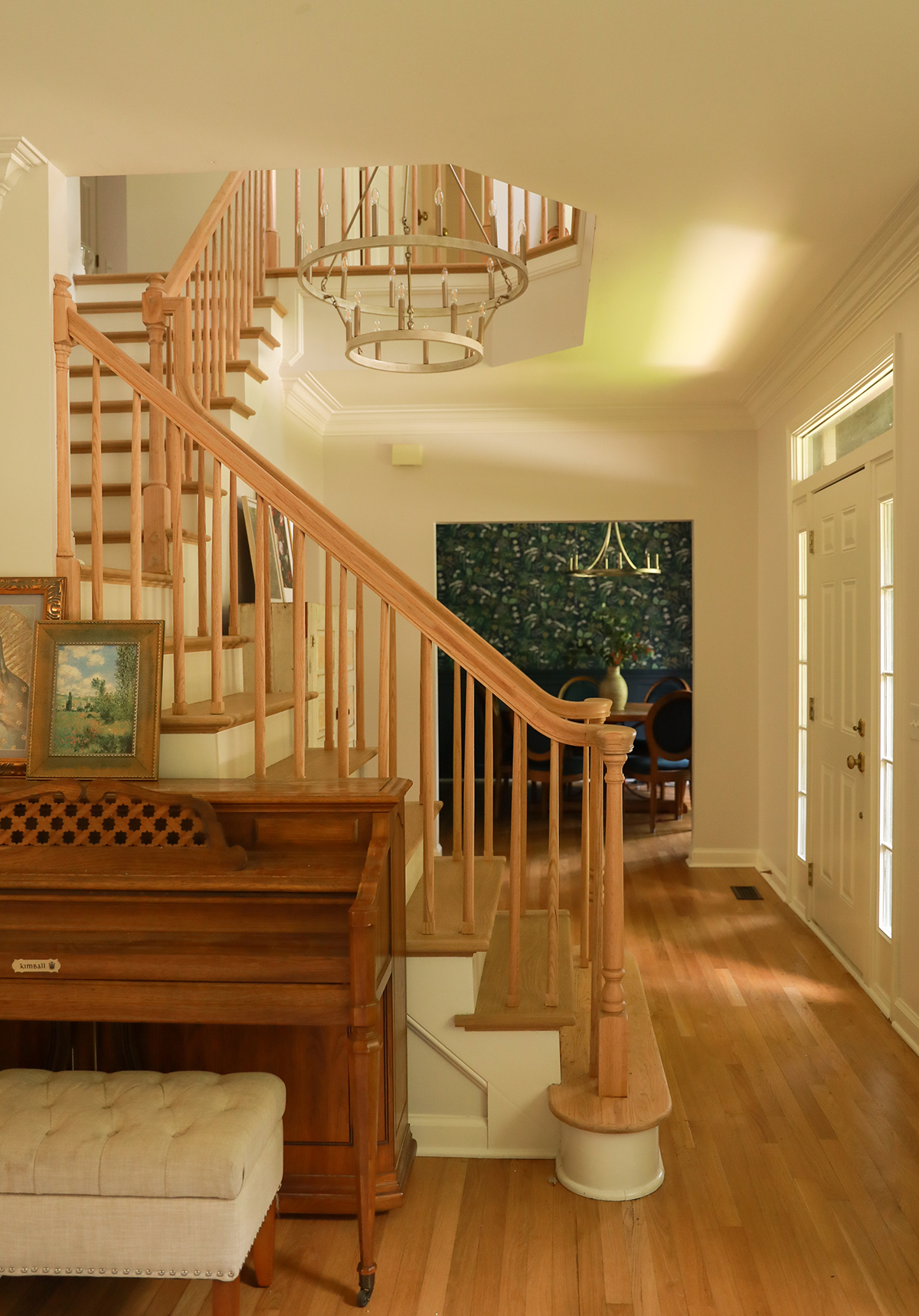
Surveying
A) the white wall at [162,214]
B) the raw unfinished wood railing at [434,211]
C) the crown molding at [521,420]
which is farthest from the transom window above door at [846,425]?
the white wall at [162,214]

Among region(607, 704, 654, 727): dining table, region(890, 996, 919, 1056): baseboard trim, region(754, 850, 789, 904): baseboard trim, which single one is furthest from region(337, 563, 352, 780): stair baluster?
region(607, 704, 654, 727): dining table

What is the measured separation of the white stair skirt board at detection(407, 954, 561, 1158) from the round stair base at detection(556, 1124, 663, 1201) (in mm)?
170

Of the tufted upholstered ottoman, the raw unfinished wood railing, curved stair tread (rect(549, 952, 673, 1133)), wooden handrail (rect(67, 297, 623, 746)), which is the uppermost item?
the raw unfinished wood railing

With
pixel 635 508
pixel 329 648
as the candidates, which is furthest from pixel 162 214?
pixel 329 648

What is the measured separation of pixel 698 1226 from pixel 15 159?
3381 mm

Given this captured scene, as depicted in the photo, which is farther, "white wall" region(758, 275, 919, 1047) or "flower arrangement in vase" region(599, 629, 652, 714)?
"flower arrangement in vase" region(599, 629, 652, 714)

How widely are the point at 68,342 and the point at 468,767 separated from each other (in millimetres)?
1680

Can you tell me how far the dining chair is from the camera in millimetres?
6934

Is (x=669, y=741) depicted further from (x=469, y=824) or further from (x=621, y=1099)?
(x=621, y=1099)

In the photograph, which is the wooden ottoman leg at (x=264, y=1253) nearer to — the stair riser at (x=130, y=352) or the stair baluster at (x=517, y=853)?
the stair baluster at (x=517, y=853)

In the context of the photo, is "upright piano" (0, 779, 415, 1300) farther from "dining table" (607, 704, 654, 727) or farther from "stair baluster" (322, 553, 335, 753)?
"dining table" (607, 704, 654, 727)

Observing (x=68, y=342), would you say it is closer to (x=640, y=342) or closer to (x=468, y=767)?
(x=468, y=767)

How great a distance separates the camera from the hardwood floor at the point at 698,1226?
2.15m

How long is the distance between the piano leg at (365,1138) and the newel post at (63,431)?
56.6 inches
